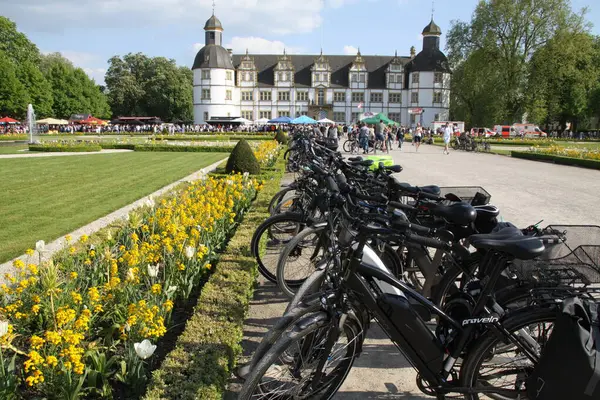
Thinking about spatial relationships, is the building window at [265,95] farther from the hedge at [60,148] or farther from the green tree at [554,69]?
the hedge at [60,148]

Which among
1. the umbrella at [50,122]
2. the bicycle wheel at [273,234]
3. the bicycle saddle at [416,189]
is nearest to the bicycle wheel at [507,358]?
the bicycle saddle at [416,189]

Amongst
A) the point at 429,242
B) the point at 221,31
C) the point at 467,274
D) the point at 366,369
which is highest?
the point at 221,31

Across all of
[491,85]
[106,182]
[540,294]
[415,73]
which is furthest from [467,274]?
[415,73]

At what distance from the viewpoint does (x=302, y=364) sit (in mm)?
2809

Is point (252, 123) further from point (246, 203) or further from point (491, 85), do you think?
point (246, 203)

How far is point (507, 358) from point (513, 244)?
767 millimetres

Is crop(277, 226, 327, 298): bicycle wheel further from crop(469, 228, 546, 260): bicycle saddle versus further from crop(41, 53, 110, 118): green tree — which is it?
crop(41, 53, 110, 118): green tree

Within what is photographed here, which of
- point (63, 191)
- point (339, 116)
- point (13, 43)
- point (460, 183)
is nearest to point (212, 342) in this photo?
point (63, 191)

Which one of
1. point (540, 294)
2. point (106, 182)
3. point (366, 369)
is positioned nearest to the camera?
point (540, 294)

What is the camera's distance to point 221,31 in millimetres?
73125

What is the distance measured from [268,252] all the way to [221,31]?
73.7 metres

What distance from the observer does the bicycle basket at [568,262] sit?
3121 mm

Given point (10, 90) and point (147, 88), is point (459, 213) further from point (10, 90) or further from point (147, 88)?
point (147, 88)

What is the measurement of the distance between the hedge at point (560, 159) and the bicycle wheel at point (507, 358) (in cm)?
1812
